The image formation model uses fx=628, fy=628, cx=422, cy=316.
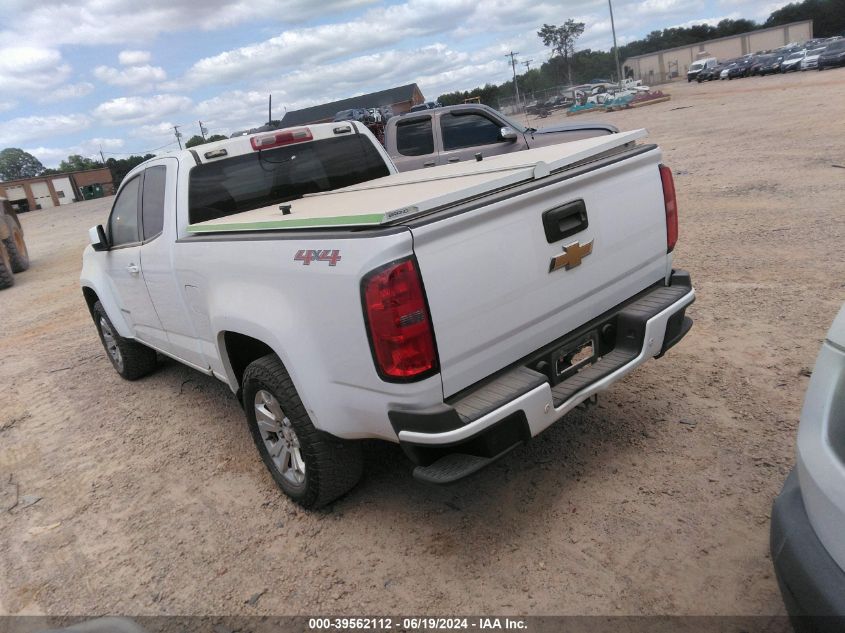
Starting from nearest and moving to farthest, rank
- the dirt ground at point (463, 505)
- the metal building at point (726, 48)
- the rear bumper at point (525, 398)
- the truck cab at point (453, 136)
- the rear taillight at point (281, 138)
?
the rear bumper at point (525, 398), the dirt ground at point (463, 505), the rear taillight at point (281, 138), the truck cab at point (453, 136), the metal building at point (726, 48)

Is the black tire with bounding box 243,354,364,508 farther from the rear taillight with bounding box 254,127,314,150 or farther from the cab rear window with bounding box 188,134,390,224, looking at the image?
the rear taillight with bounding box 254,127,314,150

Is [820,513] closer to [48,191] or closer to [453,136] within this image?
[453,136]

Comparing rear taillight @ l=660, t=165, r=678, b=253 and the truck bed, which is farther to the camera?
rear taillight @ l=660, t=165, r=678, b=253

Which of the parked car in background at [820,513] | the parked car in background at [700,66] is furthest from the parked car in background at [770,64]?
the parked car in background at [820,513]

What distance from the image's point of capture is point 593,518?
2967 millimetres

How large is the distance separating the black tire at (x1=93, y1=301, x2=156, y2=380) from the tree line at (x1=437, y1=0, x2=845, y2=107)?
Answer: 76.1m

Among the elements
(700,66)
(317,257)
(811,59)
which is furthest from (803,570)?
(700,66)

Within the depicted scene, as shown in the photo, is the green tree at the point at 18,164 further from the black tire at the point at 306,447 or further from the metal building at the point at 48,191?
the black tire at the point at 306,447

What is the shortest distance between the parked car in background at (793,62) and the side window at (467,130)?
38042 mm

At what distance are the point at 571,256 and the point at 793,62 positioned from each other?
4485 centimetres

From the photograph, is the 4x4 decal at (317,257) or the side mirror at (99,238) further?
the side mirror at (99,238)

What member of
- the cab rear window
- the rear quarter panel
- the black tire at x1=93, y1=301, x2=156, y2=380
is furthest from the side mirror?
the rear quarter panel

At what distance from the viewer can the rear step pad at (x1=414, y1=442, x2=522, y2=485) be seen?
253 cm

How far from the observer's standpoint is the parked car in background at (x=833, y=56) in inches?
1335
